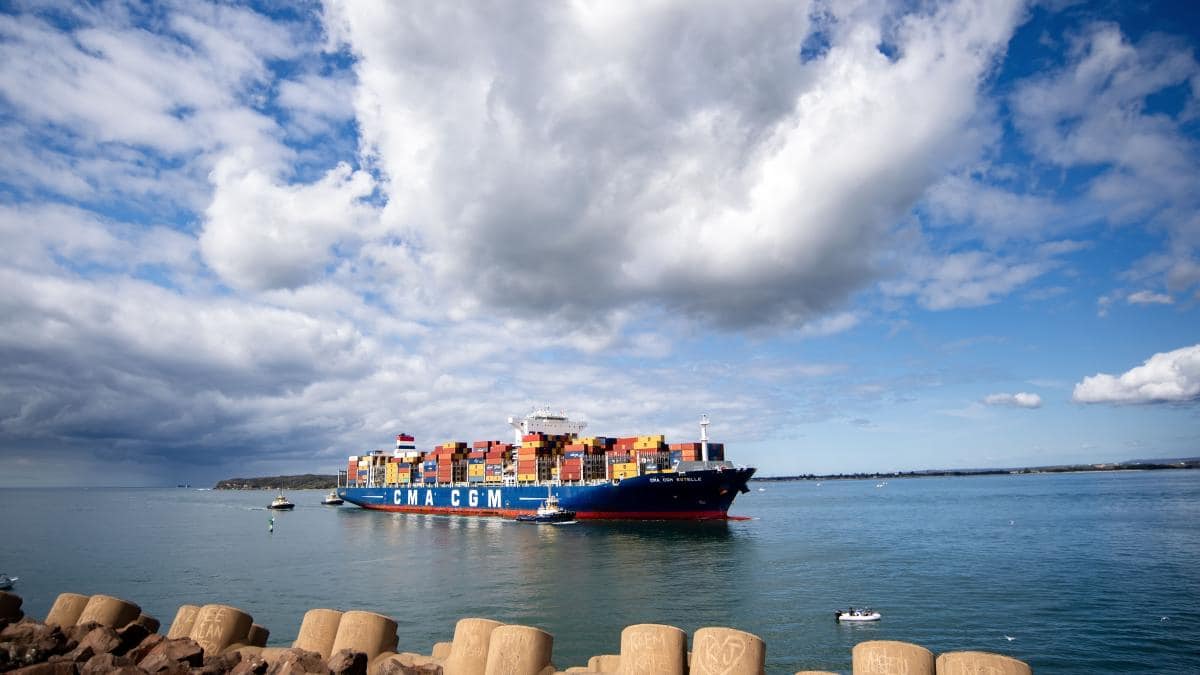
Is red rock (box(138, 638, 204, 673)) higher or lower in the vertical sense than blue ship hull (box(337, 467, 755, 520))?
higher

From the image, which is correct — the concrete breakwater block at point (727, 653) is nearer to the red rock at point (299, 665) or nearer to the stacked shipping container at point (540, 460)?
the red rock at point (299, 665)

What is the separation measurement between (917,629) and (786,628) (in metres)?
4.32

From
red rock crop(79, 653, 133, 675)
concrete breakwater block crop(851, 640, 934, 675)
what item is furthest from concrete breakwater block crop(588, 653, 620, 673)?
red rock crop(79, 653, 133, 675)

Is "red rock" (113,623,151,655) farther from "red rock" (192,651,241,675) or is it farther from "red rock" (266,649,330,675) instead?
"red rock" (266,649,330,675)

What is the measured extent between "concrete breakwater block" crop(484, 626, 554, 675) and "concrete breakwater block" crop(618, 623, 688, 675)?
84cm

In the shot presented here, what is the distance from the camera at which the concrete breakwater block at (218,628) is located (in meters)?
8.04

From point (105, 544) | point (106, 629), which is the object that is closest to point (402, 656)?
point (106, 629)

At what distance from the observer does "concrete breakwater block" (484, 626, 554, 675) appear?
6141 millimetres

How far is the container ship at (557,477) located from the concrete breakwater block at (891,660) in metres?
54.4

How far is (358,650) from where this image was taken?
23.6 feet

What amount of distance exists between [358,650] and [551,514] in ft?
187

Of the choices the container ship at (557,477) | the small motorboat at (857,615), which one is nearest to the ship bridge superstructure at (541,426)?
the container ship at (557,477)

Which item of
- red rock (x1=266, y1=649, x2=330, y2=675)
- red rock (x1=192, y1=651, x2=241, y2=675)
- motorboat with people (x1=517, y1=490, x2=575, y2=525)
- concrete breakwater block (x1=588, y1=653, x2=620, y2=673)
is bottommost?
motorboat with people (x1=517, y1=490, x2=575, y2=525)

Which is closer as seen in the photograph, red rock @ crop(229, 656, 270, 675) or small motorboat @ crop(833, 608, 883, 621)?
red rock @ crop(229, 656, 270, 675)
